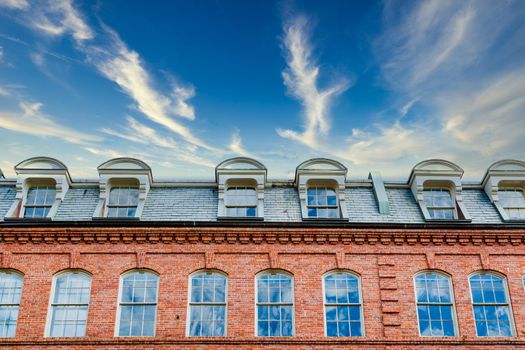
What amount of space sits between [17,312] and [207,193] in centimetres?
731

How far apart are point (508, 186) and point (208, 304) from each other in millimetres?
11662

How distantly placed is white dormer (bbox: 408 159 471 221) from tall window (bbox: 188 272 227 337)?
7.71 meters

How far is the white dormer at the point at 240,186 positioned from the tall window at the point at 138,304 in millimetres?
3566

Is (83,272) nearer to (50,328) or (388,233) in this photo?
(50,328)

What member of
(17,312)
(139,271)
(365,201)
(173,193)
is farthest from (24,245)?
(365,201)

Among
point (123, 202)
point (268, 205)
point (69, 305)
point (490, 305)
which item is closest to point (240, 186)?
point (268, 205)

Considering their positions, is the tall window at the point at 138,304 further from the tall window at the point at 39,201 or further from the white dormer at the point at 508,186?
the white dormer at the point at 508,186

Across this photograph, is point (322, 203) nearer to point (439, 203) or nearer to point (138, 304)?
point (439, 203)

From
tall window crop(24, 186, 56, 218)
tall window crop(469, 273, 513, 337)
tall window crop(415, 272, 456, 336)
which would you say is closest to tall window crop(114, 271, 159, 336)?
tall window crop(24, 186, 56, 218)

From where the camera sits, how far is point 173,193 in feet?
72.4

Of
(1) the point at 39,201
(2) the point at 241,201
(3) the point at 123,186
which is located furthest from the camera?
(3) the point at 123,186

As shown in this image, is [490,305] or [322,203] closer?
[490,305]

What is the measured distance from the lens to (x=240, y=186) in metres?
22.0

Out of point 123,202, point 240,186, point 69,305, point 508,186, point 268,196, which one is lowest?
point 69,305
